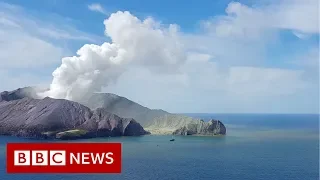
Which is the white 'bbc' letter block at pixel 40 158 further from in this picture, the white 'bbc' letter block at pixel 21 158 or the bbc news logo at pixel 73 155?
the white 'bbc' letter block at pixel 21 158

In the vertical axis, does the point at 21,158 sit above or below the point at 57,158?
below

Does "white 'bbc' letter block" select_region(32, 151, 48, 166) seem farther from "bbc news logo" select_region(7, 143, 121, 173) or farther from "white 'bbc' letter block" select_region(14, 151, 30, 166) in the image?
"white 'bbc' letter block" select_region(14, 151, 30, 166)

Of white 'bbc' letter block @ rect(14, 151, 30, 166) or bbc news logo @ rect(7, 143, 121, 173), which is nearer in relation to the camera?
bbc news logo @ rect(7, 143, 121, 173)

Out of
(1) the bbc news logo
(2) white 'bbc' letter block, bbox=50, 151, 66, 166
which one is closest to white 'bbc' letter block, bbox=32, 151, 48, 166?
(1) the bbc news logo

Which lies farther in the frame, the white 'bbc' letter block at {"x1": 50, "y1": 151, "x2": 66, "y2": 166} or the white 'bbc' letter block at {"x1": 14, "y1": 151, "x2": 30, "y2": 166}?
the white 'bbc' letter block at {"x1": 14, "y1": 151, "x2": 30, "y2": 166}

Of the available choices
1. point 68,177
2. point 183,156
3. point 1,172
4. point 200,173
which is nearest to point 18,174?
point 1,172

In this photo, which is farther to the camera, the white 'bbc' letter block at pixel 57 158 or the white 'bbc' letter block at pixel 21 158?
the white 'bbc' letter block at pixel 21 158

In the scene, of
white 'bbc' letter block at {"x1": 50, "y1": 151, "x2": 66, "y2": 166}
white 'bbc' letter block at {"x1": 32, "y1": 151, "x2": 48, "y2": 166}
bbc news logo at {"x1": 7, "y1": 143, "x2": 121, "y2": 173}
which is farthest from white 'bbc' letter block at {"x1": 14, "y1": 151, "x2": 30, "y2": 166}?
white 'bbc' letter block at {"x1": 50, "y1": 151, "x2": 66, "y2": 166}

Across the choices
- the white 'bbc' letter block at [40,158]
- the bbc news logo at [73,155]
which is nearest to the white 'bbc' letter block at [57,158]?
the bbc news logo at [73,155]

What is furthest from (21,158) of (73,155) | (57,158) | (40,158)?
(73,155)

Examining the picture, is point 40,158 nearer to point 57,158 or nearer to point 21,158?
point 57,158

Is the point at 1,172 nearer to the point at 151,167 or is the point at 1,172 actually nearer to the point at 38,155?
the point at 151,167
